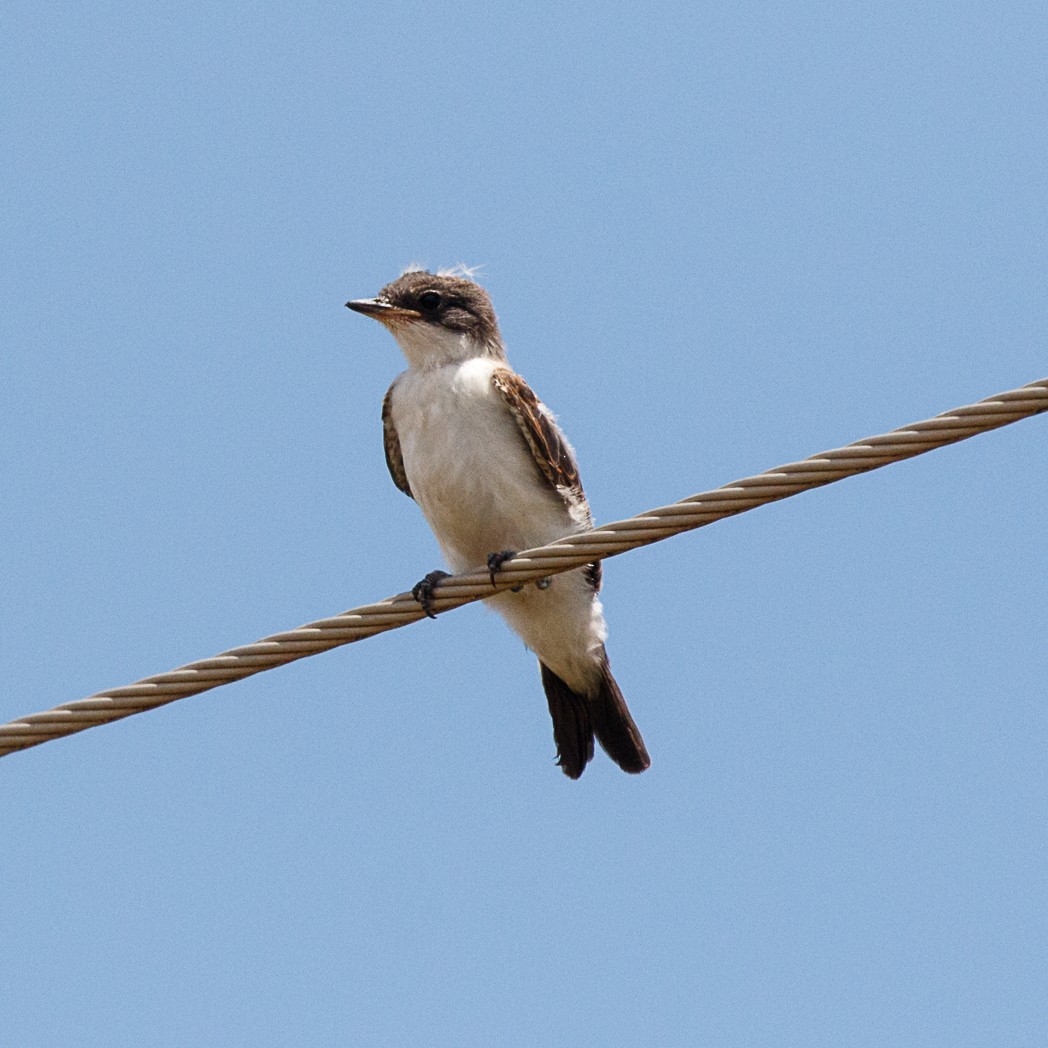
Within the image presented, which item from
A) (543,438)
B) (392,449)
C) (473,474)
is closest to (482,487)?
(473,474)

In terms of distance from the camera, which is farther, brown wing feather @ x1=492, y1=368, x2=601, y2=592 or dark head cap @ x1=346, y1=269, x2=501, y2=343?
dark head cap @ x1=346, y1=269, x2=501, y2=343

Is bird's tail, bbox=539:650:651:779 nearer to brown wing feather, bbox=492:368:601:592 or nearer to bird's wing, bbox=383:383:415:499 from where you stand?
brown wing feather, bbox=492:368:601:592

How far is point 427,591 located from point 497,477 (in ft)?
4.87

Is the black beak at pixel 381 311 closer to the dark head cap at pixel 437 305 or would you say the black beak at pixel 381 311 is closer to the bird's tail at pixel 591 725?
the dark head cap at pixel 437 305

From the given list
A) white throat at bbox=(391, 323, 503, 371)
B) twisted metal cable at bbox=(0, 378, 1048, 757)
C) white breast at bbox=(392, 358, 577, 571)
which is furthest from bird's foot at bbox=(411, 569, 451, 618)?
white throat at bbox=(391, 323, 503, 371)

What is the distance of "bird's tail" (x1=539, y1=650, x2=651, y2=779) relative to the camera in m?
8.17

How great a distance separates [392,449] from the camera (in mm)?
8203

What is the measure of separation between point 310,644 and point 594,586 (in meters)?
3.12

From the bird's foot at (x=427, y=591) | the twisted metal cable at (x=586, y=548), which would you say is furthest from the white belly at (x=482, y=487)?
the twisted metal cable at (x=586, y=548)

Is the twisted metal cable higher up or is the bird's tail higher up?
the twisted metal cable

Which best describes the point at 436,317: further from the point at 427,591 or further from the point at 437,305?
the point at 427,591

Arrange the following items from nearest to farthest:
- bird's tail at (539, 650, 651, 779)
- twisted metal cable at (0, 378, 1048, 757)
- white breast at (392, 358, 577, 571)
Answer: twisted metal cable at (0, 378, 1048, 757) → white breast at (392, 358, 577, 571) → bird's tail at (539, 650, 651, 779)

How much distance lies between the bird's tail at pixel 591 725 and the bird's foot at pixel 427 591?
1.85 metres

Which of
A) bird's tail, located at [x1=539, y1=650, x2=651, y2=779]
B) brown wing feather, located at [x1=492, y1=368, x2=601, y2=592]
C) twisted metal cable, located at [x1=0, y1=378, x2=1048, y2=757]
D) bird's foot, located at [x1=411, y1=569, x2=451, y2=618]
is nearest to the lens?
twisted metal cable, located at [x1=0, y1=378, x2=1048, y2=757]
